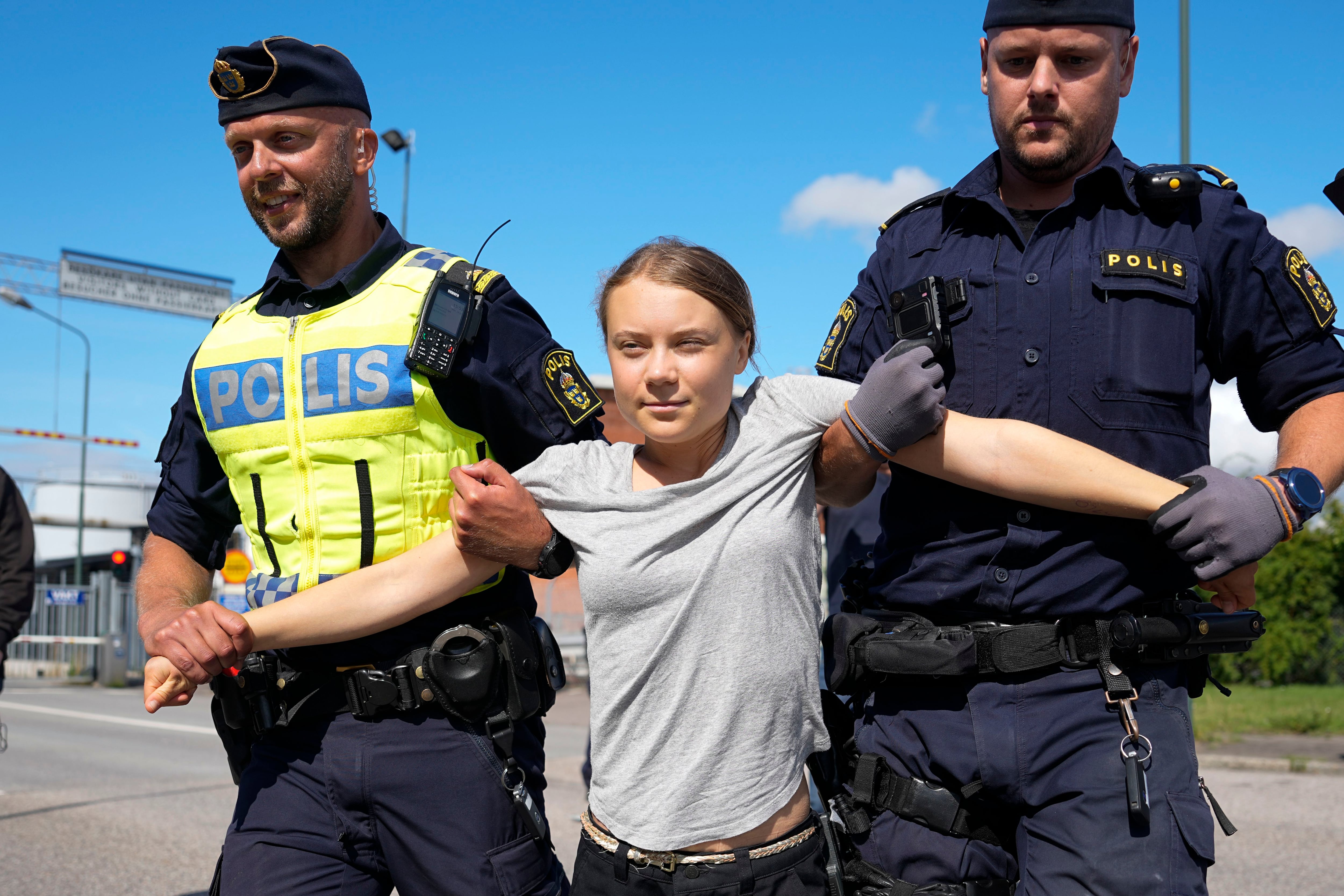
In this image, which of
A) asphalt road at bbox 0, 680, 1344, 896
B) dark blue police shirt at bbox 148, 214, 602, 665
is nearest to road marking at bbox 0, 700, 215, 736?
asphalt road at bbox 0, 680, 1344, 896

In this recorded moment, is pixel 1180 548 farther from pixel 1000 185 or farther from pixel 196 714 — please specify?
pixel 196 714

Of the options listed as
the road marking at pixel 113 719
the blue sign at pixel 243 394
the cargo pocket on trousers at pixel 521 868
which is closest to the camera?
the cargo pocket on trousers at pixel 521 868

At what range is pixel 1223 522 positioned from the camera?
2.10 m

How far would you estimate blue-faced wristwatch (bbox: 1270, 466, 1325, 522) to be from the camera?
7.06 feet

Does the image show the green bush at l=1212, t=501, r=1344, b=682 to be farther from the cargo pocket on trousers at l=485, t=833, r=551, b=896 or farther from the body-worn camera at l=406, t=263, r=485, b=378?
the body-worn camera at l=406, t=263, r=485, b=378

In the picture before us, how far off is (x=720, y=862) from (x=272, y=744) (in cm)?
123

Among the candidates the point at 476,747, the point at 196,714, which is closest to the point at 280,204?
the point at 476,747

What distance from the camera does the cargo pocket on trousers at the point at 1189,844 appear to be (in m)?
2.17

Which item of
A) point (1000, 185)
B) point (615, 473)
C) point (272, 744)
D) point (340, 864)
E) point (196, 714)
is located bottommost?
point (196, 714)

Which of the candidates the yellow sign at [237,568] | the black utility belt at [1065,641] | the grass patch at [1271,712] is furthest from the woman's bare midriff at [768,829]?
the yellow sign at [237,568]

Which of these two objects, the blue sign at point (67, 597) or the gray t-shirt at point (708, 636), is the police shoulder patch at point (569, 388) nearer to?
the gray t-shirt at point (708, 636)

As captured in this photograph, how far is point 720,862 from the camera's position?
2225mm

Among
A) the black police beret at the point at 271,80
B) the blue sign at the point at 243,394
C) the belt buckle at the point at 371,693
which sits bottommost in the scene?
the belt buckle at the point at 371,693

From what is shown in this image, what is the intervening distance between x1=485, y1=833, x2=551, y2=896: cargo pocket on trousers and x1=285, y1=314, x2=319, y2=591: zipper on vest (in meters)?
0.78
